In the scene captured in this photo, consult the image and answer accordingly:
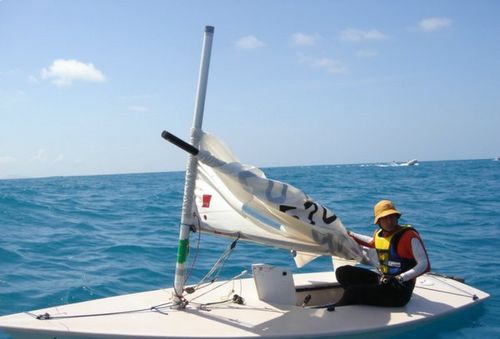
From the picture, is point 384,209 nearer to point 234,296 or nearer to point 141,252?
point 234,296

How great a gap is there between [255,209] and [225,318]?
119 centimetres

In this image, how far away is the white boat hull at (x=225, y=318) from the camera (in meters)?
4.50

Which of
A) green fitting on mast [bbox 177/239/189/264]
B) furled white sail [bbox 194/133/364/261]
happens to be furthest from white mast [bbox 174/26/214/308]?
furled white sail [bbox 194/133/364/261]

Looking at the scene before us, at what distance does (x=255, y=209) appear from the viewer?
5402mm

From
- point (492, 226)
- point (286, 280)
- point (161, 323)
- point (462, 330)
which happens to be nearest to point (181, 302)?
point (161, 323)

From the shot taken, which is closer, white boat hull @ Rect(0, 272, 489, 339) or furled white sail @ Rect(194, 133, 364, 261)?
white boat hull @ Rect(0, 272, 489, 339)

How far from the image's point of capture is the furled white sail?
4.90m

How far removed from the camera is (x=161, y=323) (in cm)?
477

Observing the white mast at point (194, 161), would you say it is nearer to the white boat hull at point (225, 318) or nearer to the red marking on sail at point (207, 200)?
the red marking on sail at point (207, 200)

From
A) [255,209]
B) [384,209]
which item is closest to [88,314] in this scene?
[255,209]

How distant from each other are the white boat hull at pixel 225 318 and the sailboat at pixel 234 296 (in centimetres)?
1

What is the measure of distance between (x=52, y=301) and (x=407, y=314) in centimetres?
472

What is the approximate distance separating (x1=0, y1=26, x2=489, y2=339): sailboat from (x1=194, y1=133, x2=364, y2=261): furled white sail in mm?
11

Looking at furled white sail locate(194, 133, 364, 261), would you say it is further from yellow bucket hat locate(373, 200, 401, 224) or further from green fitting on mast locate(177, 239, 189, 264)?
yellow bucket hat locate(373, 200, 401, 224)
